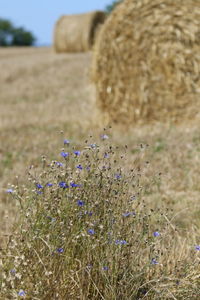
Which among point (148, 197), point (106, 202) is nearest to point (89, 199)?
point (106, 202)

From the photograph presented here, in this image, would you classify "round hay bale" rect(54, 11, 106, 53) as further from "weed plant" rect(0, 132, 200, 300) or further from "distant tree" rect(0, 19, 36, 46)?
"distant tree" rect(0, 19, 36, 46)

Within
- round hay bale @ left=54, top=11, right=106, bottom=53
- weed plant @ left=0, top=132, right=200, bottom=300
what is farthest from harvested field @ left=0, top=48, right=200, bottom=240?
round hay bale @ left=54, top=11, right=106, bottom=53

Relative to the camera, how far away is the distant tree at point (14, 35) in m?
57.1

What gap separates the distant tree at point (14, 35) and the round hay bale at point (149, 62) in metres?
48.0

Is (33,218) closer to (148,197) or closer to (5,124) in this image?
(148,197)

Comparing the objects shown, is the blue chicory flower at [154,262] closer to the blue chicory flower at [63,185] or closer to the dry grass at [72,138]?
the dry grass at [72,138]

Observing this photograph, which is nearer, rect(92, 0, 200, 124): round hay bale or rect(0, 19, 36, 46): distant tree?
rect(92, 0, 200, 124): round hay bale

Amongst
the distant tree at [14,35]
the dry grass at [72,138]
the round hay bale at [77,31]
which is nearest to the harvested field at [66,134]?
the dry grass at [72,138]

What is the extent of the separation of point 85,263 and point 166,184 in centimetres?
280

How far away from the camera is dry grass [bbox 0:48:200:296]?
5141 mm

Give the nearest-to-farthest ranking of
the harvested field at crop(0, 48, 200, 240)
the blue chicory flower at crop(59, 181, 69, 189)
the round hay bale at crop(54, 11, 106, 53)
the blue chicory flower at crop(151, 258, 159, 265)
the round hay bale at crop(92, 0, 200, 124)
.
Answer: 1. the blue chicory flower at crop(151, 258, 159, 265)
2. the blue chicory flower at crop(59, 181, 69, 189)
3. the harvested field at crop(0, 48, 200, 240)
4. the round hay bale at crop(92, 0, 200, 124)
5. the round hay bale at crop(54, 11, 106, 53)

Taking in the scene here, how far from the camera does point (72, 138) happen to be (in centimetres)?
860

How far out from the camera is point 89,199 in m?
3.25

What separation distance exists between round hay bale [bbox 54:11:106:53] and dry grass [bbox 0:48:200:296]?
4.96 metres
